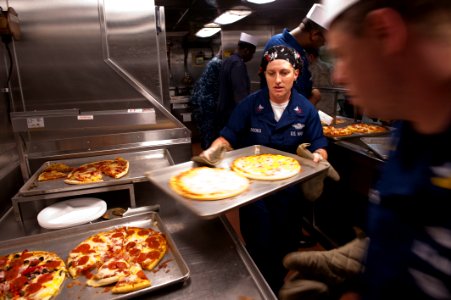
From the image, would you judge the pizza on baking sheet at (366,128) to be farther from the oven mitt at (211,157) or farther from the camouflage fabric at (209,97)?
the camouflage fabric at (209,97)

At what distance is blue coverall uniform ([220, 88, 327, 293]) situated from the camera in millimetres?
1948

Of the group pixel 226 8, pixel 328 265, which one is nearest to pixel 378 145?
pixel 328 265

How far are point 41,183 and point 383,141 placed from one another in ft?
8.75

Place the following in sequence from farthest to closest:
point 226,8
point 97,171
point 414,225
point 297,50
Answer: point 226,8 → point 297,50 → point 97,171 → point 414,225

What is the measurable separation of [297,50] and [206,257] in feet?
6.55

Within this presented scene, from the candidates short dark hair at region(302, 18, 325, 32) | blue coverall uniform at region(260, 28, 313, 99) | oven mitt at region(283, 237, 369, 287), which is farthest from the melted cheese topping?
short dark hair at region(302, 18, 325, 32)

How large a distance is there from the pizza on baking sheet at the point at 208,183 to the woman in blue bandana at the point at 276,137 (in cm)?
24

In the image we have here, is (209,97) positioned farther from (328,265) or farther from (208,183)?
(328,265)

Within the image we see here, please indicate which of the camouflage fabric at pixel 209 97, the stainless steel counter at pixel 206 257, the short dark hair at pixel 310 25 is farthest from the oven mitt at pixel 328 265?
the camouflage fabric at pixel 209 97

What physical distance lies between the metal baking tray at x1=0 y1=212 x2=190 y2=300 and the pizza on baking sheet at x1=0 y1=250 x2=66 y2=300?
4 cm

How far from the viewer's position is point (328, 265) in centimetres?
89

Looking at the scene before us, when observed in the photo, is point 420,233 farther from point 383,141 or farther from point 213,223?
point 383,141

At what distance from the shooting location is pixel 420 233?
1.89ft

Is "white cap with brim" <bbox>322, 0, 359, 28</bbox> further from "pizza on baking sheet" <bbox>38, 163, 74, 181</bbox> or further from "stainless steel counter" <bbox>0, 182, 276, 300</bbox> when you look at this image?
"pizza on baking sheet" <bbox>38, 163, 74, 181</bbox>
